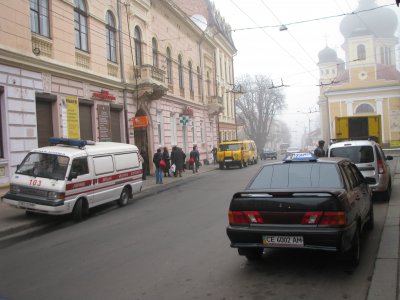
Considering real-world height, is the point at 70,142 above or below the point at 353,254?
above

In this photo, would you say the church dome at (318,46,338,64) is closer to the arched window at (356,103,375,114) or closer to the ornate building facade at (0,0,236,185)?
the arched window at (356,103,375,114)

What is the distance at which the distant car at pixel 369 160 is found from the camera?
1114cm

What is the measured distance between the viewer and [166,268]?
6.00 meters

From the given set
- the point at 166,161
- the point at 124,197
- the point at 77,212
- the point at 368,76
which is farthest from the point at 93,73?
the point at 368,76

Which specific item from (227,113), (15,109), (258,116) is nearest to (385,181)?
(15,109)

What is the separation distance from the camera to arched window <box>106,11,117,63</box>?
21.4 m

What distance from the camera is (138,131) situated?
83.1 ft

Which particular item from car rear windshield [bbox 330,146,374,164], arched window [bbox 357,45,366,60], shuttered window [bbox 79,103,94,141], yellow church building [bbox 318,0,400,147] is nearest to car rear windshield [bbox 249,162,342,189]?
car rear windshield [bbox 330,146,374,164]

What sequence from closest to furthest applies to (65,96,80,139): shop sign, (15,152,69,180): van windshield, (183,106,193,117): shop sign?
1. (15,152,69,180): van windshield
2. (65,96,80,139): shop sign
3. (183,106,193,117): shop sign

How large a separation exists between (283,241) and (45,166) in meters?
7.72

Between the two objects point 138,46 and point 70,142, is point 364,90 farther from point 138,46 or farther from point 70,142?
point 70,142

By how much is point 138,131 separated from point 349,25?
67052 mm

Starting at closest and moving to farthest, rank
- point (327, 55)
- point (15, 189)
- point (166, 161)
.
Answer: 1. point (15, 189)
2. point (166, 161)
3. point (327, 55)

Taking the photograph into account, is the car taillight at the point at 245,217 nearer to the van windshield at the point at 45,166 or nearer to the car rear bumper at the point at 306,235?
the car rear bumper at the point at 306,235
